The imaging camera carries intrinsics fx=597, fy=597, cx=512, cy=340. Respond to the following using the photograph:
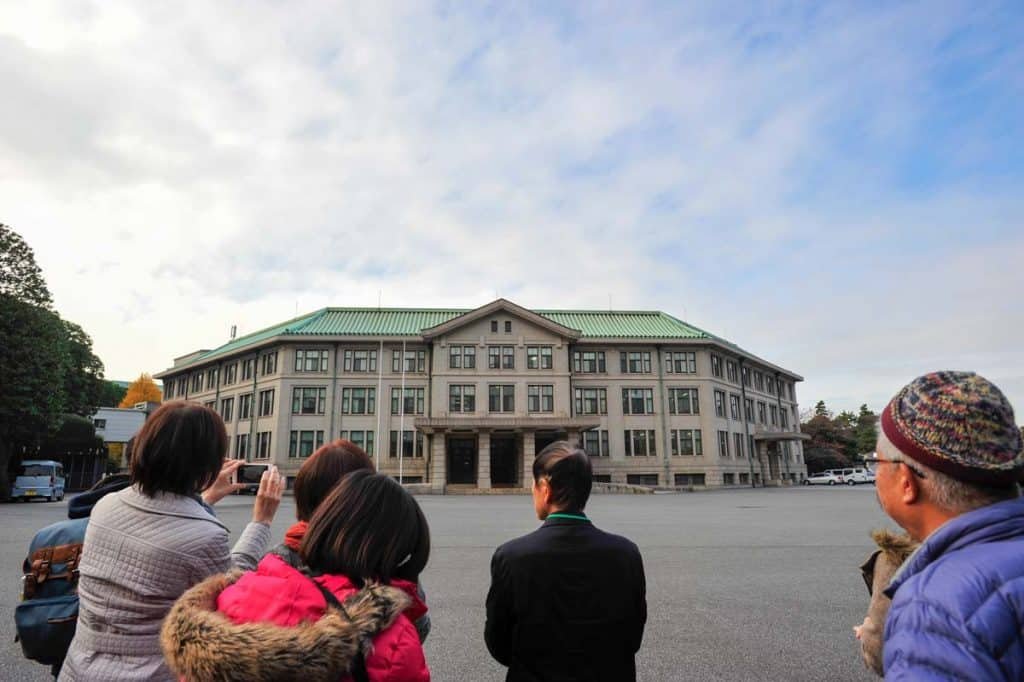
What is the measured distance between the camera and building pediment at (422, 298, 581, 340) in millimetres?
45500

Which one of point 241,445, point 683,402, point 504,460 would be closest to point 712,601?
point 504,460

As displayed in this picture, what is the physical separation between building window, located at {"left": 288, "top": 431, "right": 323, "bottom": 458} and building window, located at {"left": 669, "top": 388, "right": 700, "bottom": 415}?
1088 inches

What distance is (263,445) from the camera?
46719 millimetres

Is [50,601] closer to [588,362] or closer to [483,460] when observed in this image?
[483,460]

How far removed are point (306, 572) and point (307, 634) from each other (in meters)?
0.25

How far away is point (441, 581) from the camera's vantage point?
846cm

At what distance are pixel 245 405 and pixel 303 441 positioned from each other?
7.77 m

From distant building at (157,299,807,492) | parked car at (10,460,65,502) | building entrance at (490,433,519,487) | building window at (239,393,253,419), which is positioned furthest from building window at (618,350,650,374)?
parked car at (10,460,65,502)

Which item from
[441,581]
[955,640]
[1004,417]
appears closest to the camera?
[955,640]

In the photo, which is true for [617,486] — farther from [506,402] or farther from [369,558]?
[369,558]

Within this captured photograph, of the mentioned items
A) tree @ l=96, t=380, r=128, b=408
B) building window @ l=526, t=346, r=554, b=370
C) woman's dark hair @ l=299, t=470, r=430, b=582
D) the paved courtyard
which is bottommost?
Answer: the paved courtyard

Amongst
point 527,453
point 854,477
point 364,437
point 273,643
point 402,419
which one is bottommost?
point 854,477

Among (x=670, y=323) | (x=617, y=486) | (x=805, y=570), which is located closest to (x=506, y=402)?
(x=617, y=486)

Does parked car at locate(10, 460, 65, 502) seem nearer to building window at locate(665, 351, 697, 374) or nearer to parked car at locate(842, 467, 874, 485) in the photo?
building window at locate(665, 351, 697, 374)
